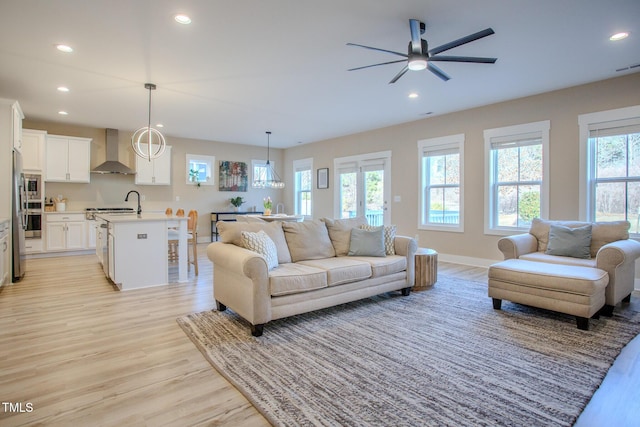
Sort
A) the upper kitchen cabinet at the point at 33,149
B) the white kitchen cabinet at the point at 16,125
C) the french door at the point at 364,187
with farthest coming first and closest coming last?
1. the french door at the point at 364,187
2. the upper kitchen cabinet at the point at 33,149
3. the white kitchen cabinet at the point at 16,125

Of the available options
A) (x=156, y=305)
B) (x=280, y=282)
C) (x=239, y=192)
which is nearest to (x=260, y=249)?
(x=280, y=282)

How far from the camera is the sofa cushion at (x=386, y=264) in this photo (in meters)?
3.58

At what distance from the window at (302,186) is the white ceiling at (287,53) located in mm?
3411

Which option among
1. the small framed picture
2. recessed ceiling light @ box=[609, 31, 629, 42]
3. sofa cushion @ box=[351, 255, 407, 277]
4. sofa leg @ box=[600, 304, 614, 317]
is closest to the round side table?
sofa cushion @ box=[351, 255, 407, 277]

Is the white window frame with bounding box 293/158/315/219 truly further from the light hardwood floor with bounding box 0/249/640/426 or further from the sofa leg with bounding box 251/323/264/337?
the sofa leg with bounding box 251/323/264/337

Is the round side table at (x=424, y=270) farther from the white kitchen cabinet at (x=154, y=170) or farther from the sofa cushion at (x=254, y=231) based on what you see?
the white kitchen cabinet at (x=154, y=170)

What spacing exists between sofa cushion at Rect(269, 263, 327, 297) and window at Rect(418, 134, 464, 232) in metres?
3.83

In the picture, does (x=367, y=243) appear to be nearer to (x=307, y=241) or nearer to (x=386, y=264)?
(x=386, y=264)

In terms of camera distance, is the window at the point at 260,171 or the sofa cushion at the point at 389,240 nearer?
the sofa cushion at the point at 389,240

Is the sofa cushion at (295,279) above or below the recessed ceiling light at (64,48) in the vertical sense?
below

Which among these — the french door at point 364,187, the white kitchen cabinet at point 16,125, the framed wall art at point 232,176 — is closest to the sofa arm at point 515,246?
the french door at point 364,187

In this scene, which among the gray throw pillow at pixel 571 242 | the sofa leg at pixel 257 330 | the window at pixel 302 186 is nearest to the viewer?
the sofa leg at pixel 257 330

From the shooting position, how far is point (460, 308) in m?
3.50

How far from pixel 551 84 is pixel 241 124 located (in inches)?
211
